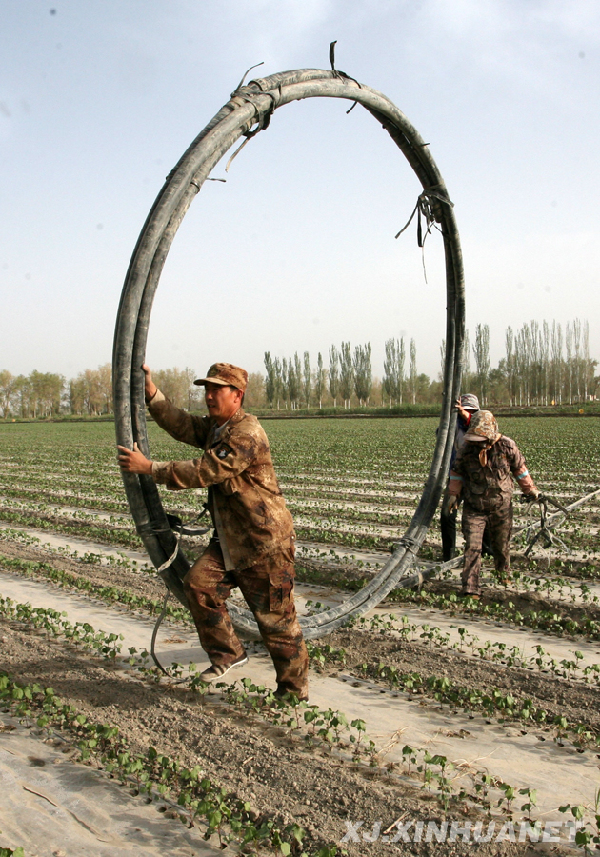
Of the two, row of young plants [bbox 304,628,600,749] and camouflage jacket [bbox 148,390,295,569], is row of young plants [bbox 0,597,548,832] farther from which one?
camouflage jacket [bbox 148,390,295,569]

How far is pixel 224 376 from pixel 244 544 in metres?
1.07

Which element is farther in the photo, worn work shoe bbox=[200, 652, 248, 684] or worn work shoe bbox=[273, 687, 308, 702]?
worn work shoe bbox=[200, 652, 248, 684]

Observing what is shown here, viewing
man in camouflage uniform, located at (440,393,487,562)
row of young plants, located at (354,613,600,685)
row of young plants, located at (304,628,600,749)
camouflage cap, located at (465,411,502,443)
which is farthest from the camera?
man in camouflage uniform, located at (440,393,487,562)

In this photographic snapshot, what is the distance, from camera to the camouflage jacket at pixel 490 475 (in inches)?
273

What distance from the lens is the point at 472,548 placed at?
6.68 metres

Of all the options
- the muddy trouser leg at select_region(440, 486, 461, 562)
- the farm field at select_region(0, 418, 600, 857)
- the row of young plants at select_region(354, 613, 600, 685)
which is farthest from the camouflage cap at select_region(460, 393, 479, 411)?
the row of young plants at select_region(354, 613, 600, 685)

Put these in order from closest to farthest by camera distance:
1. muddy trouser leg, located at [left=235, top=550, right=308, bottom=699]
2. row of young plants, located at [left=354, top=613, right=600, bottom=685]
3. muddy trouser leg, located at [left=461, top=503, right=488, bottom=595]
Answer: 1. muddy trouser leg, located at [left=235, top=550, right=308, bottom=699]
2. row of young plants, located at [left=354, top=613, right=600, bottom=685]
3. muddy trouser leg, located at [left=461, top=503, right=488, bottom=595]

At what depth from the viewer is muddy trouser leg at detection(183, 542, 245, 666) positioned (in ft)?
14.0

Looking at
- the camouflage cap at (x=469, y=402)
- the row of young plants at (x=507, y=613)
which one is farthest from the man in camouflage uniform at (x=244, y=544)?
the camouflage cap at (x=469, y=402)

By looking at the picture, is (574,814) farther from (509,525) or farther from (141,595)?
(141,595)

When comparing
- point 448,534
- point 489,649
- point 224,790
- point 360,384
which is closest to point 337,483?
point 448,534

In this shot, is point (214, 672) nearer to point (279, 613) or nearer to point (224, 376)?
point (279, 613)

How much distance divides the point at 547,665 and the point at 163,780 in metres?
2.87

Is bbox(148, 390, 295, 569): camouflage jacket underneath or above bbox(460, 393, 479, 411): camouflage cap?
underneath
